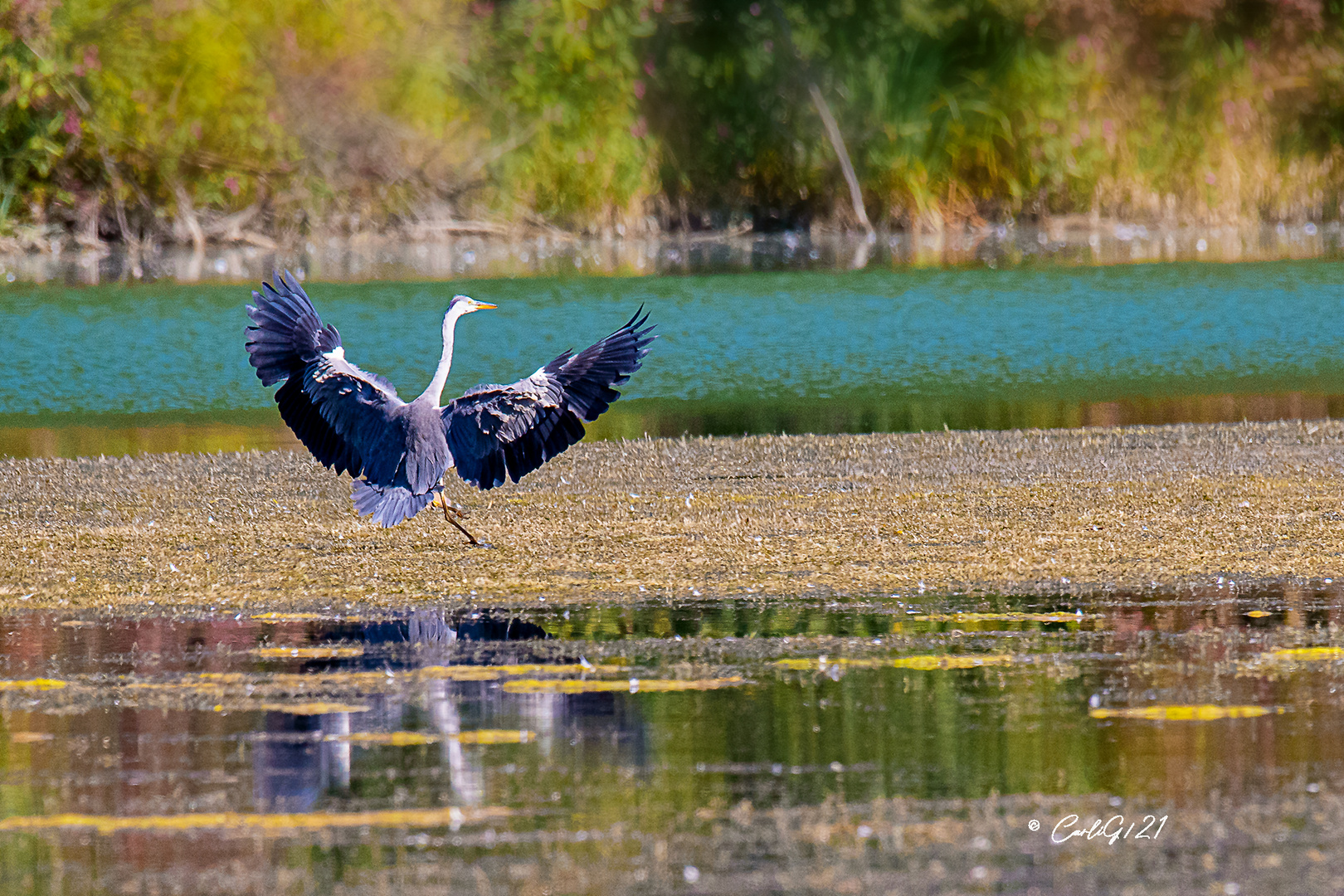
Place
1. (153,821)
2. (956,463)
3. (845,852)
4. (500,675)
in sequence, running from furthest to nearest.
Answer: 1. (956,463)
2. (500,675)
3. (153,821)
4. (845,852)

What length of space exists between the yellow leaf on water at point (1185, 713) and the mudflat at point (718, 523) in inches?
81.2

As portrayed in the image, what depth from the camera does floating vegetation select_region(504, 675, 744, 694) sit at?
6621 mm

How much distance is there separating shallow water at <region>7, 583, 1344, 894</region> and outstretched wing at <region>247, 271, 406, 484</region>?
156cm

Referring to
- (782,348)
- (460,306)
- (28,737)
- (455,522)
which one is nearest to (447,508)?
(455,522)

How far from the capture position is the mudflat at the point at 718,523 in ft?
28.2

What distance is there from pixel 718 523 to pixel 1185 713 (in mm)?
4305

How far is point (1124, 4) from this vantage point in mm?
33938

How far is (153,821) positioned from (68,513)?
20.2 ft

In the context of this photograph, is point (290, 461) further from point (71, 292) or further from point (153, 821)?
point (71, 292)

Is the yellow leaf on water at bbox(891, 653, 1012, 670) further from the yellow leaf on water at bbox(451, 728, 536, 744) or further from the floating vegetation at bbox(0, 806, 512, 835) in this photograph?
the floating vegetation at bbox(0, 806, 512, 835)

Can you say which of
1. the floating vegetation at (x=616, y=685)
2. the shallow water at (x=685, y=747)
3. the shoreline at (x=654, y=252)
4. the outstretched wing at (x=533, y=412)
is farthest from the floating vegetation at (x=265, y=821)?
the shoreline at (x=654, y=252)

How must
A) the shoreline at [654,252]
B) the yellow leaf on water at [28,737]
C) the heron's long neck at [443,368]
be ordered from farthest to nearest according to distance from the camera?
the shoreline at [654,252], the heron's long neck at [443,368], the yellow leaf on water at [28,737]

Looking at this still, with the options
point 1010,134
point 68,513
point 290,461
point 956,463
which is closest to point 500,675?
point 68,513

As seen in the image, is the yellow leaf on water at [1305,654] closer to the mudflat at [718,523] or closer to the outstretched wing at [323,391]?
the mudflat at [718,523]
